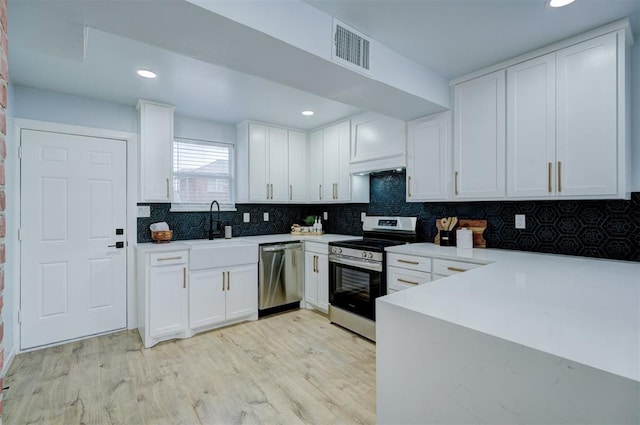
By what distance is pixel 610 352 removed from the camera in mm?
787

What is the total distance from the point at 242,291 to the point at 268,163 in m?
1.71

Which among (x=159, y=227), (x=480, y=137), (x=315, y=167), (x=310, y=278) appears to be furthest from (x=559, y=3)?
(x=159, y=227)

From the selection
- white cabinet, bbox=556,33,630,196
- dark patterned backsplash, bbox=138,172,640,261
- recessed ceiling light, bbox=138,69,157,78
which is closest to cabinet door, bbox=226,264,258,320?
dark patterned backsplash, bbox=138,172,640,261

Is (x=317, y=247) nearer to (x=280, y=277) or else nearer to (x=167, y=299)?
(x=280, y=277)

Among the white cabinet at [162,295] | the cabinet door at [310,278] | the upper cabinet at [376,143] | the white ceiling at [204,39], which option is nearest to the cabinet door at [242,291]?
the white cabinet at [162,295]

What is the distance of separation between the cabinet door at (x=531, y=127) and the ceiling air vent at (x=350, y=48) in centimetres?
122

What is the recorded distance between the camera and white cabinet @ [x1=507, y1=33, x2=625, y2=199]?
1938mm

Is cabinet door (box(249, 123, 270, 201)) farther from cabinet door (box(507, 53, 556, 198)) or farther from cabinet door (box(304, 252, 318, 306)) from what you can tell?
cabinet door (box(507, 53, 556, 198))

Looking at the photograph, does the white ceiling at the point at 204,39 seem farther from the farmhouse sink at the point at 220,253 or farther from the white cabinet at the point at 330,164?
the farmhouse sink at the point at 220,253

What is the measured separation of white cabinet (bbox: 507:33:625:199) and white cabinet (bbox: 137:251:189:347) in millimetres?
3125

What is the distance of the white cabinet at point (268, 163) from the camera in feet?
13.1

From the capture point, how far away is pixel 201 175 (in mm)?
3953

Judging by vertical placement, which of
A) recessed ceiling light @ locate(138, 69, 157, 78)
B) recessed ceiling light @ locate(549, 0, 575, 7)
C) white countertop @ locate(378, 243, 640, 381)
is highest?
recessed ceiling light @ locate(138, 69, 157, 78)

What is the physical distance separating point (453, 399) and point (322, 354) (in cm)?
196
